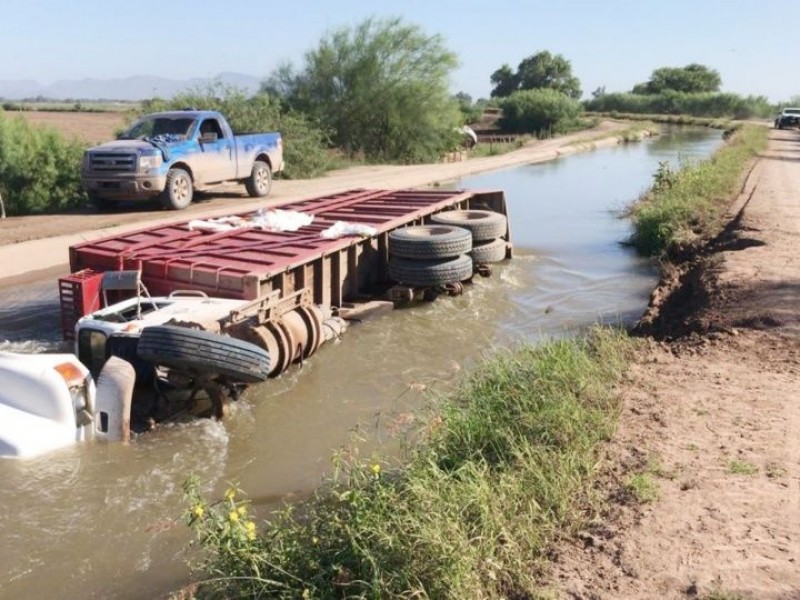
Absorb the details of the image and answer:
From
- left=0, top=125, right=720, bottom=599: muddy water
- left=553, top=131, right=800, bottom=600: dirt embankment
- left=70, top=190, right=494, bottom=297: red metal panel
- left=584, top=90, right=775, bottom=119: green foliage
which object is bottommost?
left=0, top=125, right=720, bottom=599: muddy water

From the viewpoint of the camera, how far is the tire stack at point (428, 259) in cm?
1067

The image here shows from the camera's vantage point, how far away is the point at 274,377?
25.5ft

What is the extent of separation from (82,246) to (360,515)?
6.48 meters

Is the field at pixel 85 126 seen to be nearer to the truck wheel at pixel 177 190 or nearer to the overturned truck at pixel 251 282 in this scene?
the truck wheel at pixel 177 190

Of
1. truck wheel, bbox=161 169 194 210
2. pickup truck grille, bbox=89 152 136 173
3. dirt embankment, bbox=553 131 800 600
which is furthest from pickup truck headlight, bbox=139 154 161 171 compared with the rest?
dirt embankment, bbox=553 131 800 600

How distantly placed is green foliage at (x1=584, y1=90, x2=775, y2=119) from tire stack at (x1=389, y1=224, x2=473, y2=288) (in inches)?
3564

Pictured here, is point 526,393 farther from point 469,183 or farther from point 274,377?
point 469,183

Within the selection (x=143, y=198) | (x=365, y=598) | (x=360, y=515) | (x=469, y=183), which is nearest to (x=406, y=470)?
(x=360, y=515)

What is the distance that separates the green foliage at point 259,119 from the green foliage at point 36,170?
635 centimetres

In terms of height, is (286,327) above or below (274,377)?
above

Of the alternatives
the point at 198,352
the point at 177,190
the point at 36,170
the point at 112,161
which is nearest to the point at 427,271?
the point at 198,352

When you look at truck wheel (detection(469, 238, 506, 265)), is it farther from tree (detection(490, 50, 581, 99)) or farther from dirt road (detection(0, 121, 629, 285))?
tree (detection(490, 50, 581, 99))

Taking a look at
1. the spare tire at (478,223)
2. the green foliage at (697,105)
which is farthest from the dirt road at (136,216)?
the green foliage at (697,105)

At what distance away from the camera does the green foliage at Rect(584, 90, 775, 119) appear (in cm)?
9181
